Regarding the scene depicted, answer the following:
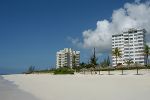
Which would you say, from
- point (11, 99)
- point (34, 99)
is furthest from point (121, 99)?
point (11, 99)

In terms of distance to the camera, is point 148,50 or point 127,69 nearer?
point 127,69

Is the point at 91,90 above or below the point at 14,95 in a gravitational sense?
above

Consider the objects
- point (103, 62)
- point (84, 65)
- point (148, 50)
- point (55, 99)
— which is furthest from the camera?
point (103, 62)

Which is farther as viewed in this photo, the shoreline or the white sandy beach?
the shoreline

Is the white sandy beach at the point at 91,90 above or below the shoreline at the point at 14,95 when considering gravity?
above

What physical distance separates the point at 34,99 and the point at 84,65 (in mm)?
115985

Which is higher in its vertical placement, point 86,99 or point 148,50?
point 148,50

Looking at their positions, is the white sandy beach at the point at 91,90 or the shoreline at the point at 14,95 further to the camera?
the shoreline at the point at 14,95

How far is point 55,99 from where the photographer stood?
54.3ft

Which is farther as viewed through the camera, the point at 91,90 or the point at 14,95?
the point at 91,90

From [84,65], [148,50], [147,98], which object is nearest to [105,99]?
[147,98]

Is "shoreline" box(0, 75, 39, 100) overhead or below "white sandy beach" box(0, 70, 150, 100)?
below

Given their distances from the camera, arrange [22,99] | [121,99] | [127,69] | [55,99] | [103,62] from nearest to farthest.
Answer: [121,99]
[55,99]
[22,99]
[127,69]
[103,62]

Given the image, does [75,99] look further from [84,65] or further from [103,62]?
[103,62]
